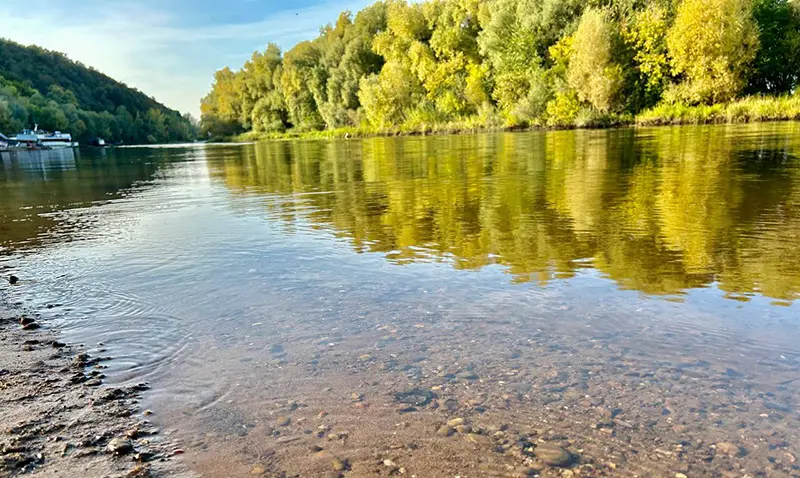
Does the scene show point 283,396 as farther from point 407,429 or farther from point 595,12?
point 595,12

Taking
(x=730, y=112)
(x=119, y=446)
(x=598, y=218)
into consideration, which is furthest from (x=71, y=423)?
(x=730, y=112)

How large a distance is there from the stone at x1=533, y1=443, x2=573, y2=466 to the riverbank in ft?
5.54

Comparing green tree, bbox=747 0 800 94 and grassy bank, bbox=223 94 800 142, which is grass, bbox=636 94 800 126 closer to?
grassy bank, bbox=223 94 800 142

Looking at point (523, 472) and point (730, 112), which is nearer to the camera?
point (523, 472)

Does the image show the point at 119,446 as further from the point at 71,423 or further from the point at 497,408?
the point at 497,408

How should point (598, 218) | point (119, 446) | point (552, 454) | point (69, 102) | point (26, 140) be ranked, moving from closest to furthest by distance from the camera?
1. point (552, 454)
2. point (119, 446)
3. point (598, 218)
4. point (26, 140)
5. point (69, 102)

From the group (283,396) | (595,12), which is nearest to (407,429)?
(283,396)

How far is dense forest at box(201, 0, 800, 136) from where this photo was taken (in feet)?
139

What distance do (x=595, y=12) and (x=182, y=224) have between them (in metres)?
49.7

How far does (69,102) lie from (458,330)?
501ft

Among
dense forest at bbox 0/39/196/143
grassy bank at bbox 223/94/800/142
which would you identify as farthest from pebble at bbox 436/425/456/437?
dense forest at bbox 0/39/196/143

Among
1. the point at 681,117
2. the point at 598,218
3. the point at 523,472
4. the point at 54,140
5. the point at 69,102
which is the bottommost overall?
the point at 523,472

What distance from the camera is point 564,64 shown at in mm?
53281

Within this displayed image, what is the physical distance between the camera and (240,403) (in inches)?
120
